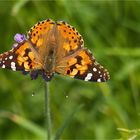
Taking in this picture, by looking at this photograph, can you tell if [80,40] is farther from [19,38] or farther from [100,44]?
[100,44]

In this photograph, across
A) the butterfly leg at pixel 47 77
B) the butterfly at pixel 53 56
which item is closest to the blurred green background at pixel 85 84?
the butterfly at pixel 53 56

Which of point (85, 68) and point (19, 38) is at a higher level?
point (19, 38)

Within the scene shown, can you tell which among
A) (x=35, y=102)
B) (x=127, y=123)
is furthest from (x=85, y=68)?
(x=35, y=102)

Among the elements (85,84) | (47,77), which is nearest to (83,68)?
(47,77)

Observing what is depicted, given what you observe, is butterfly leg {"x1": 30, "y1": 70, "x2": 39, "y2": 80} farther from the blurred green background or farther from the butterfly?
the blurred green background

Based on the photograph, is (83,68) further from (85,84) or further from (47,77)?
(85,84)
